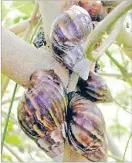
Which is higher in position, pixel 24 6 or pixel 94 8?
pixel 94 8

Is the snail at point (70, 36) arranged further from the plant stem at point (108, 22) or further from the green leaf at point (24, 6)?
the green leaf at point (24, 6)

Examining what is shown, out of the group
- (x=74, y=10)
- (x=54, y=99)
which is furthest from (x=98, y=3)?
(x=54, y=99)

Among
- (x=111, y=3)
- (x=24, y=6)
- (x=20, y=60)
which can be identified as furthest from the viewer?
(x=24, y=6)

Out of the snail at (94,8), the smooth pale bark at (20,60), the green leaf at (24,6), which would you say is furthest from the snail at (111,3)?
the green leaf at (24,6)

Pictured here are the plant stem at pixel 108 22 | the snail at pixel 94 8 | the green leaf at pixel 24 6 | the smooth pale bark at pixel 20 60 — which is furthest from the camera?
the green leaf at pixel 24 6

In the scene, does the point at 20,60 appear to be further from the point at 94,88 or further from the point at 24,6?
the point at 24,6

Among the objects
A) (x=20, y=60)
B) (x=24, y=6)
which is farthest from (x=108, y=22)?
(x=24, y=6)

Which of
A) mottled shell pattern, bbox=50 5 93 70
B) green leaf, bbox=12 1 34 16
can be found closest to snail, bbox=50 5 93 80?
mottled shell pattern, bbox=50 5 93 70

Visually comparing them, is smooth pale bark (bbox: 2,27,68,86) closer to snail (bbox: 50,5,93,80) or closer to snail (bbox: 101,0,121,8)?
snail (bbox: 50,5,93,80)
